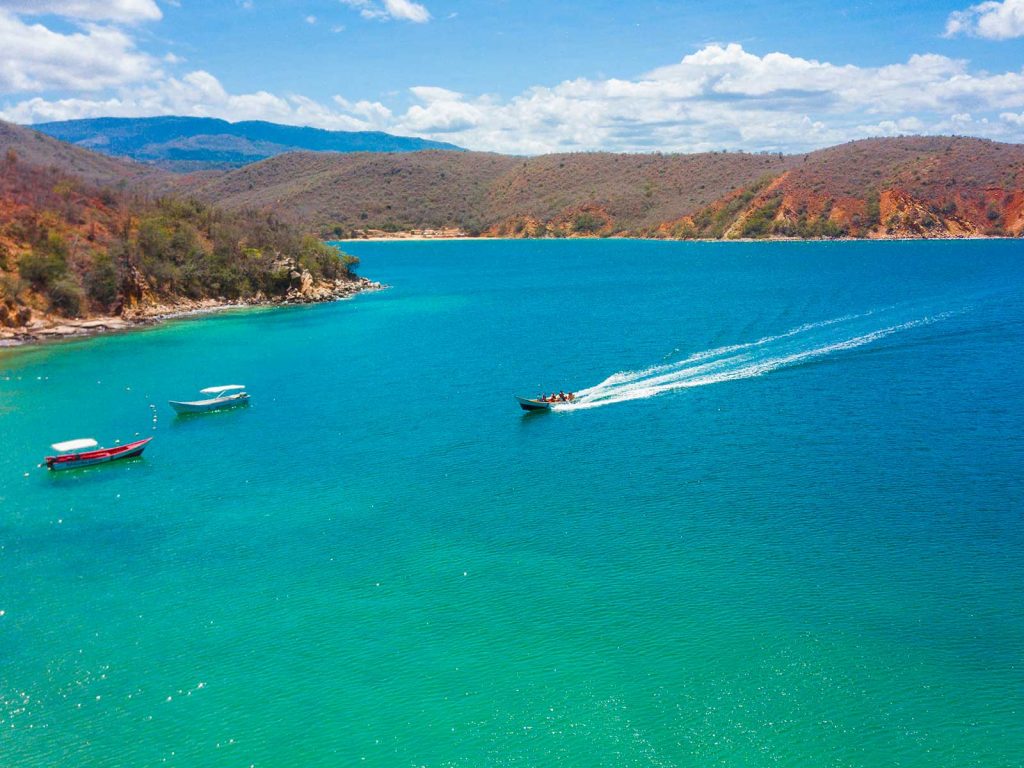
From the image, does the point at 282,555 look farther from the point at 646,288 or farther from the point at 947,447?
the point at 646,288

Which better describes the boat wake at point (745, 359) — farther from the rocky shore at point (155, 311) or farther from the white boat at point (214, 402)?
the rocky shore at point (155, 311)

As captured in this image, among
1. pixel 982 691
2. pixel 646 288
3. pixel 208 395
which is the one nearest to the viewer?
pixel 982 691

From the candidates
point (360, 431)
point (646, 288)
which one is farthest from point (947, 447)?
point (646, 288)

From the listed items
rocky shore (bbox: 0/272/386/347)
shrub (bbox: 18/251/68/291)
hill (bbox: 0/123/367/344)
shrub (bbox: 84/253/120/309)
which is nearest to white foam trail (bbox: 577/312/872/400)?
rocky shore (bbox: 0/272/386/347)

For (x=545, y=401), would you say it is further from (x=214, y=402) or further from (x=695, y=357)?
(x=214, y=402)

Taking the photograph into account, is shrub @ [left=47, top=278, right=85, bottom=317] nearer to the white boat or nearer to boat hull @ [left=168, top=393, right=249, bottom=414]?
the white boat

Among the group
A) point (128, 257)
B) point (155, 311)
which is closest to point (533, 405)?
point (155, 311)
